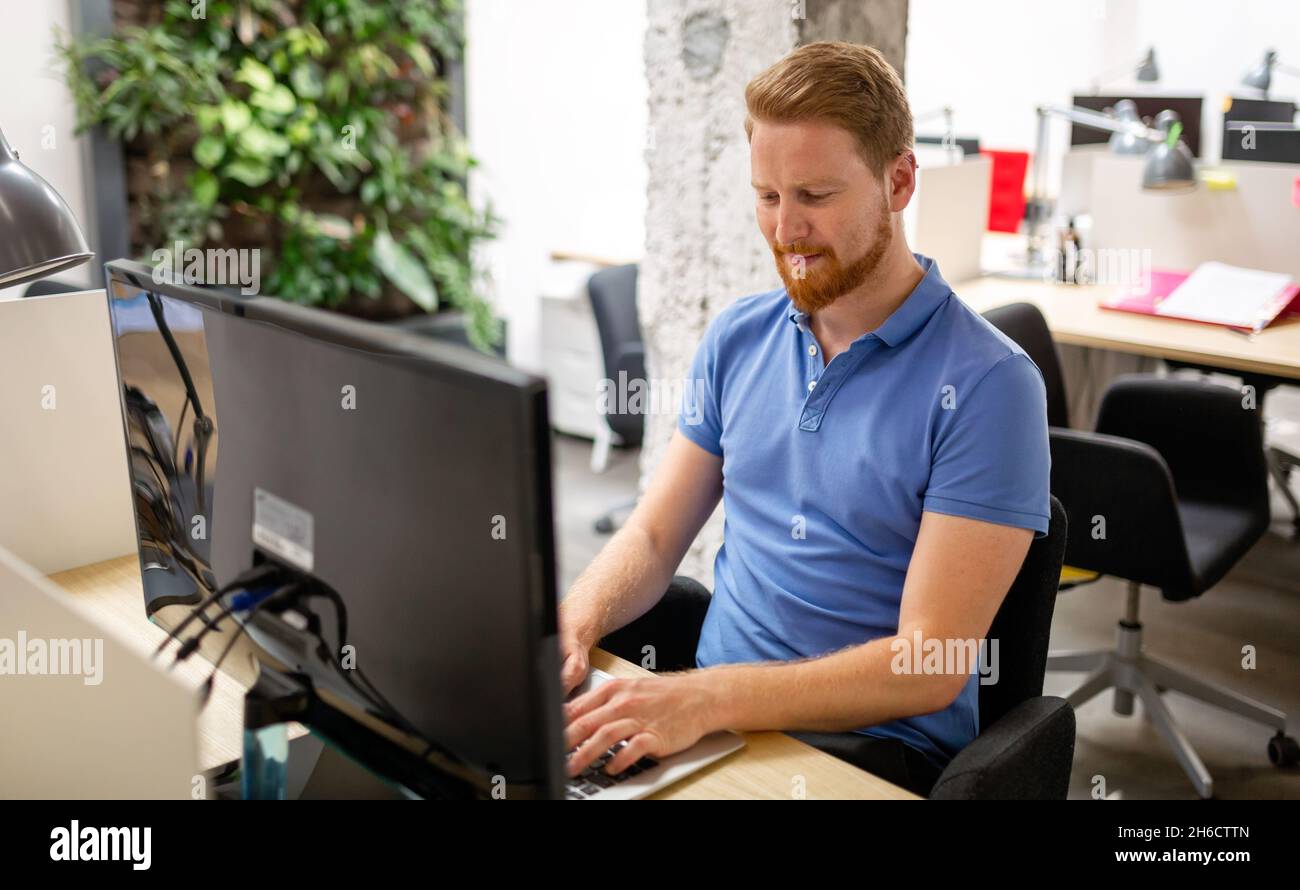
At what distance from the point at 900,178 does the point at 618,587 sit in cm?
63

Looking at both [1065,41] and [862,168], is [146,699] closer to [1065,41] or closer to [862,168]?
[862,168]

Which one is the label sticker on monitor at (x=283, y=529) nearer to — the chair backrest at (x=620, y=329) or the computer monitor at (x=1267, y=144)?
the chair backrest at (x=620, y=329)

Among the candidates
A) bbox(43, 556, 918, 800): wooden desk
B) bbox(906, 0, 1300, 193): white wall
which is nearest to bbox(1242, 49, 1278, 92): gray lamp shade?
bbox(906, 0, 1300, 193): white wall

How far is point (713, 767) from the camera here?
3.91 feet

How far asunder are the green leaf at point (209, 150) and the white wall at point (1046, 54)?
13.0ft

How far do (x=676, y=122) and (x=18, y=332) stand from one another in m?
1.48

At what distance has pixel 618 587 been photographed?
1.60 m

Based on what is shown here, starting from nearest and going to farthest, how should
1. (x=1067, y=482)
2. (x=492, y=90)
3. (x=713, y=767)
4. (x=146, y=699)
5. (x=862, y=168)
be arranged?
(x=146, y=699) < (x=713, y=767) < (x=862, y=168) < (x=1067, y=482) < (x=492, y=90)

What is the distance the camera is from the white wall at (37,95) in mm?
3654

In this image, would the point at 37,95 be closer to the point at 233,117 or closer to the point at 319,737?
the point at 233,117

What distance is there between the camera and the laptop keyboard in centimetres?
112

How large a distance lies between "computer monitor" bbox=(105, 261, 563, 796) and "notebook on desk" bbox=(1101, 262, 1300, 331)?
2.65 m
